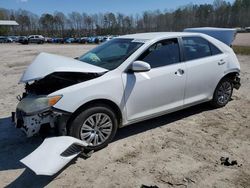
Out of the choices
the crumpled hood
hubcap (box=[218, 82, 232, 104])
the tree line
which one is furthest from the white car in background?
the tree line

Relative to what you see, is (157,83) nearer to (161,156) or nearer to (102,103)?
(102,103)

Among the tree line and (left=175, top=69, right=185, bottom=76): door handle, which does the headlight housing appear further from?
the tree line

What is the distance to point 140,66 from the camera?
13.6 ft

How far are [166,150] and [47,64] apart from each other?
2.21 meters

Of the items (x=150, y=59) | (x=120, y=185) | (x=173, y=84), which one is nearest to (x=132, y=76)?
(x=150, y=59)

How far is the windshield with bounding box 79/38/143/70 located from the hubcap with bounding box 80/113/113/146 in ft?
2.64

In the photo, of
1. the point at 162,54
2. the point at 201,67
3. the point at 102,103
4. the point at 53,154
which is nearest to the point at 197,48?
the point at 201,67

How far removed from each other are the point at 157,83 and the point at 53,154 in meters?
1.98

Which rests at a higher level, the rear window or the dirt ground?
the rear window

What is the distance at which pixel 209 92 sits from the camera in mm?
5395

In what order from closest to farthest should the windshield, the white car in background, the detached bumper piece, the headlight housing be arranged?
1. the detached bumper piece
2. the headlight housing
3. the white car in background
4. the windshield

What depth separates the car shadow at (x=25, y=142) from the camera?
3.45 meters

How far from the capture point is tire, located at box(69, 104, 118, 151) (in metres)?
3.88

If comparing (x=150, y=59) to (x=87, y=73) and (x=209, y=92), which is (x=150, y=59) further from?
(x=209, y=92)
